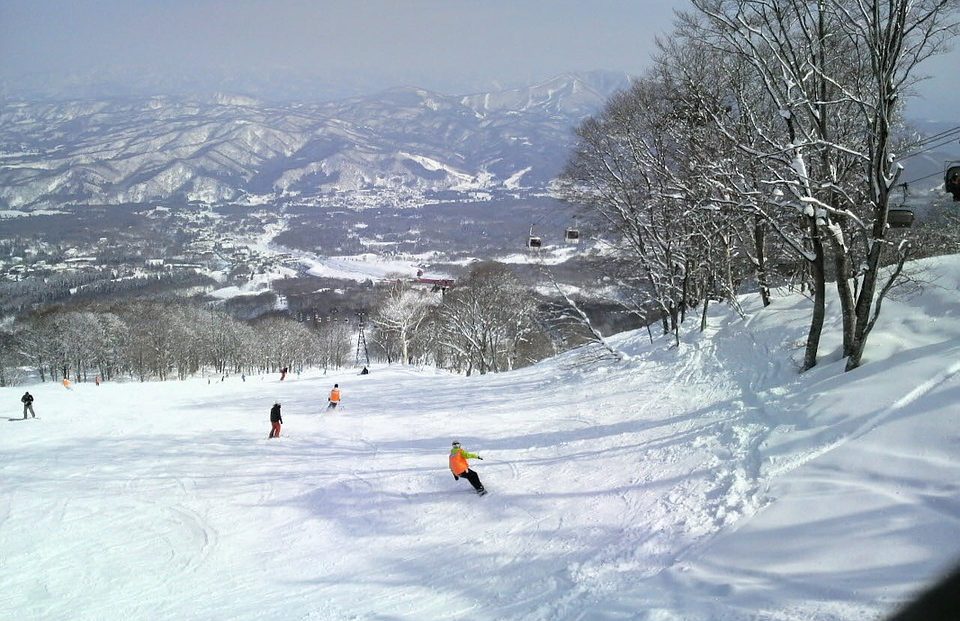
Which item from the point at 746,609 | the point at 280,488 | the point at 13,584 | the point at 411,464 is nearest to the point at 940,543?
the point at 746,609

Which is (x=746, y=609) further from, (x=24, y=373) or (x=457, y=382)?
(x=24, y=373)

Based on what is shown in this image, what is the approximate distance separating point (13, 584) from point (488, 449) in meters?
9.40

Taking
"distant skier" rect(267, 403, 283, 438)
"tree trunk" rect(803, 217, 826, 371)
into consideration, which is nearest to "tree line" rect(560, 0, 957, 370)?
"tree trunk" rect(803, 217, 826, 371)

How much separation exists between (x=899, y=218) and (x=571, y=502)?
7.32m

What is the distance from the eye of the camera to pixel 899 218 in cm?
885

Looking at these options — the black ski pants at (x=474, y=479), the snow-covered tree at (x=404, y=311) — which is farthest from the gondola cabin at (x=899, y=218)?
the snow-covered tree at (x=404, y=311)

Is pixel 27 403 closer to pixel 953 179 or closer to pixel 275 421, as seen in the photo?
pixel 275 421

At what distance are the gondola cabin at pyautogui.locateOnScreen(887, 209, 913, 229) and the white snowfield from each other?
7.32 feet

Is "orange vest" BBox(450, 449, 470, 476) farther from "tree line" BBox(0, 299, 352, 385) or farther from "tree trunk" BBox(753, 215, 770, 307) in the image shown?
"tree line" BBox(0, 299, 352, 385)

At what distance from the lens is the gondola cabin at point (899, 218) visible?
8.73 meters

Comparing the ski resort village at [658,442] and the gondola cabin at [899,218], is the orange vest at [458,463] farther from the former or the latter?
the gondola cabin at [899,218]

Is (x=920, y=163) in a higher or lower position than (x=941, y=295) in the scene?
higher

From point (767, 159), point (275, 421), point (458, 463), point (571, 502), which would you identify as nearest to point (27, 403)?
point (275, 421)

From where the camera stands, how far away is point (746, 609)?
5.14 metres
